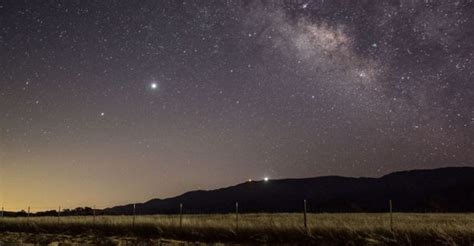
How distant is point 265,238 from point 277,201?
169329 millimetres

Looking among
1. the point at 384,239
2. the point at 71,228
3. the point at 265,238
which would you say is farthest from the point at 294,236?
the point at 71,228

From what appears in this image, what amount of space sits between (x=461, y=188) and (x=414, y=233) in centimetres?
12547

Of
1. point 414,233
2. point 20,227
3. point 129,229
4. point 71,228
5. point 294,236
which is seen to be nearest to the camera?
point 414,233

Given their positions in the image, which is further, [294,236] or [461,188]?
[461,188]

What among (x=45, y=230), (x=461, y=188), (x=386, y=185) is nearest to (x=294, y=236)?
(x=45, y=230)

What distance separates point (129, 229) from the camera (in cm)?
2317

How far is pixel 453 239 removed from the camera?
14953 millimetres

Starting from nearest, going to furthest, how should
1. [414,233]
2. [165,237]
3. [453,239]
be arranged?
[453,239], [414,233], [165,237]

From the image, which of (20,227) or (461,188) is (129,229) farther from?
(461,188)

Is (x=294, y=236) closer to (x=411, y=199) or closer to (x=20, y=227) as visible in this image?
(x=20, y=227)

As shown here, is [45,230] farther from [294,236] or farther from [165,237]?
[294,236]

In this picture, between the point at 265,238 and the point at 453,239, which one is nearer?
the point at 453,239

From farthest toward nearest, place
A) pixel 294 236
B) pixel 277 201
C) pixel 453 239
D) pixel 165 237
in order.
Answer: pixel 277 201 < pixel 165 237 < pixel 294 236 < pixel 453 239

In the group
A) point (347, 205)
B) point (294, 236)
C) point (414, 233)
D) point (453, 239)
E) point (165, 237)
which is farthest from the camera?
point (347, 205)
